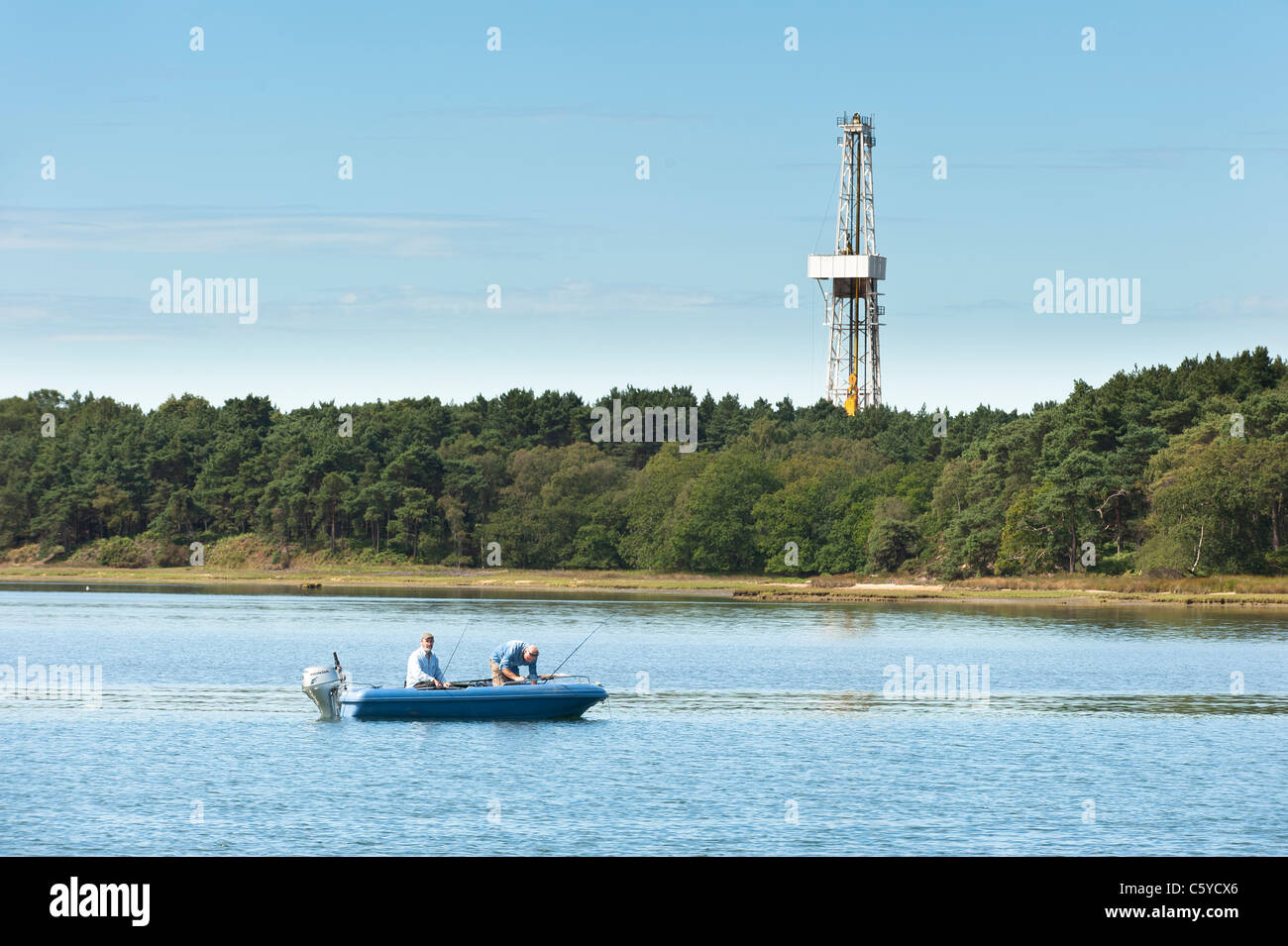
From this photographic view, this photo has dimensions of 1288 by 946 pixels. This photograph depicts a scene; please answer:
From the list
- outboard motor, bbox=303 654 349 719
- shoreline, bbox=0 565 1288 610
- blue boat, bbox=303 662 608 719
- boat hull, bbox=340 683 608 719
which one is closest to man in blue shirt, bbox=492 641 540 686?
blue boat, bbox=303 662 608 719

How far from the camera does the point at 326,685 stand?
37.6 meters

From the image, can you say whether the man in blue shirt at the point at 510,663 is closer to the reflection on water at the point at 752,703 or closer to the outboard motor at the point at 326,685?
the reflection on water at the point at 752,703

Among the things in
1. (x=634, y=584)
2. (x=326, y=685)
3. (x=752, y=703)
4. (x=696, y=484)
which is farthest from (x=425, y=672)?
(x=696, y=484)

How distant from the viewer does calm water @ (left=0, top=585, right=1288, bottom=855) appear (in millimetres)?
25953

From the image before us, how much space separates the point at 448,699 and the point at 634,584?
93972 mm

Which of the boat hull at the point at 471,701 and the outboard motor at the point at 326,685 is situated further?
the outboard motor at the point at 326,685

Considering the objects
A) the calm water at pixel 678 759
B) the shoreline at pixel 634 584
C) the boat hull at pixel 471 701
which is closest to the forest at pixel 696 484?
the shoreline at pixel 634 584

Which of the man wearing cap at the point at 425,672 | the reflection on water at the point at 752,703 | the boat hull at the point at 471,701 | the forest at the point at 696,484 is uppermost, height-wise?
the forest at the point at 696,484

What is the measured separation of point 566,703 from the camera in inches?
1503

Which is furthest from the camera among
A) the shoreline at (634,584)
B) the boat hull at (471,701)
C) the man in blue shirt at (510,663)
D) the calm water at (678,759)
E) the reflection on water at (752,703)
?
the shoreline at (634,584)

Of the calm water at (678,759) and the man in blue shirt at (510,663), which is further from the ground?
the man in blue shirt at (510,663)

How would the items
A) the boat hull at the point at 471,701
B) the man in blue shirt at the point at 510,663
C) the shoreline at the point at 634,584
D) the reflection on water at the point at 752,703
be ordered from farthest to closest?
the shoreline at the point at 634,584, the reflection on water at the point at 752,703, the man in blue shirt at the point at 510,663, the boat hull at the point at 471,701

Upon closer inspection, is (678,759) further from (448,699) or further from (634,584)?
(634,584)

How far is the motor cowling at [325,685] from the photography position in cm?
3759
